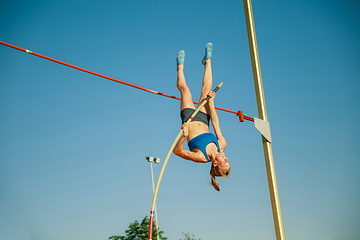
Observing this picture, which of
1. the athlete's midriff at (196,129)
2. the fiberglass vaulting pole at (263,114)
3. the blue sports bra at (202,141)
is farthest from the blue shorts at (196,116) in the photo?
the fiberglass vaulting pole at (263,114)

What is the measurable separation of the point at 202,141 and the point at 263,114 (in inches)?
47.5

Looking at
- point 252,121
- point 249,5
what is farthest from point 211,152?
point 249,5

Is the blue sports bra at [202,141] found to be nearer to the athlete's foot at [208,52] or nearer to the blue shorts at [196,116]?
the blue shorts at [196,116]

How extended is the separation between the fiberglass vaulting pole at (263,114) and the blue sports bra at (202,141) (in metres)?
0.99

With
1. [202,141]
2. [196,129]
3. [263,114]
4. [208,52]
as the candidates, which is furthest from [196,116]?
[208,52]

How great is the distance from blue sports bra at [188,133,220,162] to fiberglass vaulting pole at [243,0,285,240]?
3.25 feet

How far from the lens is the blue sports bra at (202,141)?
257 inches

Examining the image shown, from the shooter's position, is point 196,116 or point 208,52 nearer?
point 196,116

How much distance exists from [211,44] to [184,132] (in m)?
2.36

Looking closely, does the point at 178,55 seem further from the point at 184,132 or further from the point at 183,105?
the point at 184,132

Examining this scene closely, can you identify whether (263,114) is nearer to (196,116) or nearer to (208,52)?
(196,116)

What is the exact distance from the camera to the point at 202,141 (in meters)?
6.59

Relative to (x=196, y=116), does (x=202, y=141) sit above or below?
below

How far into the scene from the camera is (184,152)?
641 centimetres
